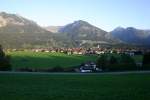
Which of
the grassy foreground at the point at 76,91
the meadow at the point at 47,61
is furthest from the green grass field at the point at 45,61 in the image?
the grassy foreground at the point at 76,91

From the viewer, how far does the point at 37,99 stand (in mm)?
15781

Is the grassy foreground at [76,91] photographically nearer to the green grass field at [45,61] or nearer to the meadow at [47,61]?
the meadow at [47,61]

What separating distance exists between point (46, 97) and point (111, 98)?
9.82 feet

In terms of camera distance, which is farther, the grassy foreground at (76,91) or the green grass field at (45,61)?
the green grass field at (45,61)

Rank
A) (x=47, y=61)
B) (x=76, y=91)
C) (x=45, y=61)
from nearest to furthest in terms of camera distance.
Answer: (x=76, y=91) < (x=45, y=61) < (x=47, y=61)

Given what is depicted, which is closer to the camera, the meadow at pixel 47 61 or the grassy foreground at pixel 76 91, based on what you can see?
the grassy foreground at pixel 76 91

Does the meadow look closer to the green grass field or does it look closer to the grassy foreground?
the green grass field

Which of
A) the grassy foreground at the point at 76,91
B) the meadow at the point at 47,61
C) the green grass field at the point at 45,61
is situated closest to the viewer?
the grassy foreground at the point at 76,91

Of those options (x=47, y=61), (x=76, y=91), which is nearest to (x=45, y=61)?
(x=47, y=61)

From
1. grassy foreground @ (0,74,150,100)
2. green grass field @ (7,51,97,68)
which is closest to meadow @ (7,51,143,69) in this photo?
green grass field @ (7,51,97,68)

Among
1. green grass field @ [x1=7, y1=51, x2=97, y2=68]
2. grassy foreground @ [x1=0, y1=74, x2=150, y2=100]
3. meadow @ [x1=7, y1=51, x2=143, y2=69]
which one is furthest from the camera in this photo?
green grass field @ [x1=7, y1=51, x2=97, y2=68]

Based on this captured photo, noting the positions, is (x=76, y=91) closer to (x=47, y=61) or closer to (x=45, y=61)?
(x=45, y=61)

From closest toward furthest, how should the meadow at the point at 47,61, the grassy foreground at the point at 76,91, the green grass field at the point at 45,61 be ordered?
the grassy foreground at the point at 76,91 → the meadow at the point at 47,61 → the green grass field at the point at 45,61

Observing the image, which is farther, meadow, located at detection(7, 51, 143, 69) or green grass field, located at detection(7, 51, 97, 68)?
green grass field, located at detection(7, 51, 97, 68)
